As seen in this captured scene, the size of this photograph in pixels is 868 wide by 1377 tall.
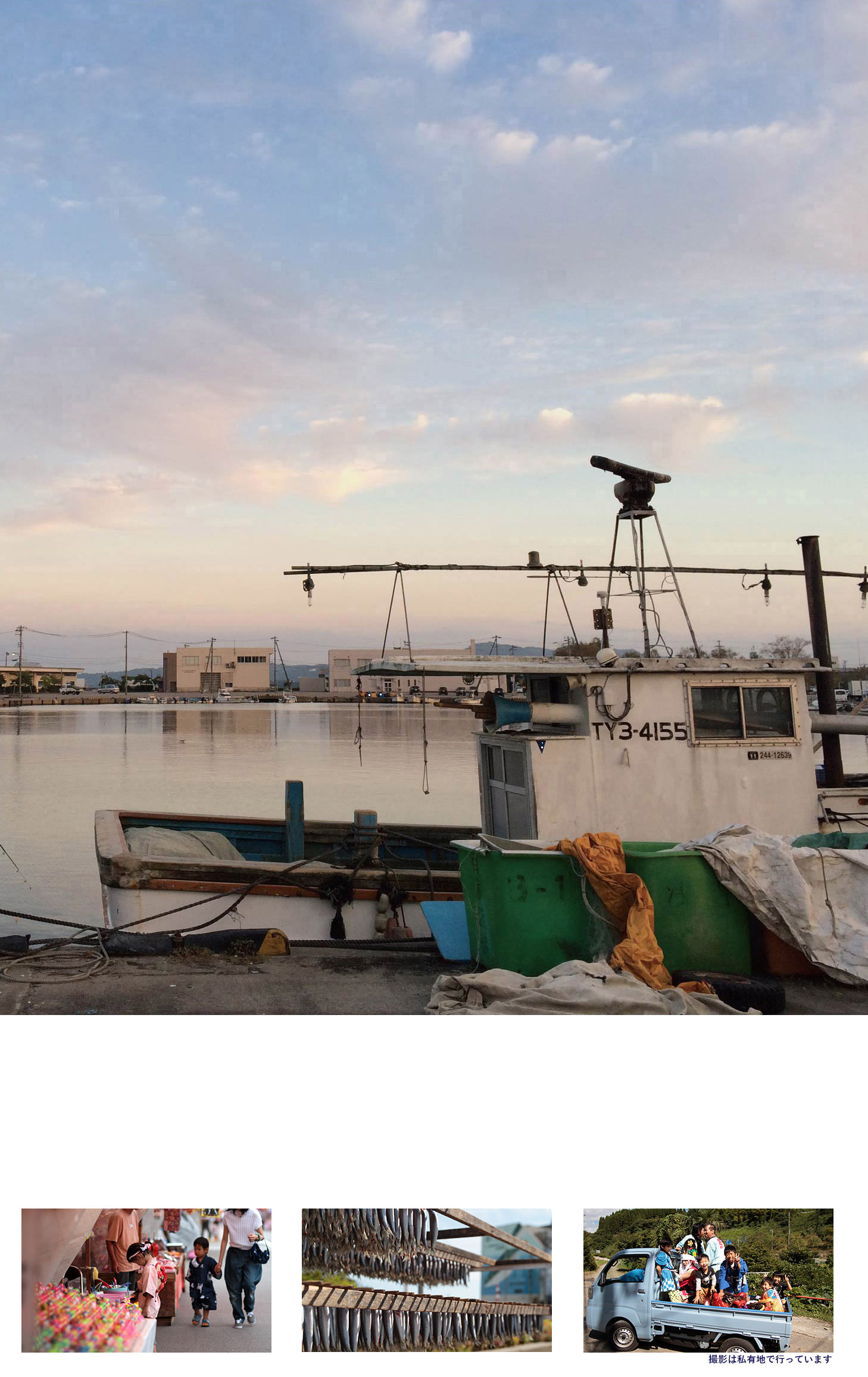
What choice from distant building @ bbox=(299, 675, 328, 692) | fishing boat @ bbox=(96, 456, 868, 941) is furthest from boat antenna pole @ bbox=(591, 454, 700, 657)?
distant building @ bbox=(299, 675, 328, 692)

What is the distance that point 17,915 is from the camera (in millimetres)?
6488

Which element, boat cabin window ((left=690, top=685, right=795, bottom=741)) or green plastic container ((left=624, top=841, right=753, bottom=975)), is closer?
green plastic container ((left=624, top=841, right=753, bottom=975))

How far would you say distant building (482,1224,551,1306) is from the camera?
10.2ft

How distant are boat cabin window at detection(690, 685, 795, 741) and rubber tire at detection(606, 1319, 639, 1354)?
4.98 meters

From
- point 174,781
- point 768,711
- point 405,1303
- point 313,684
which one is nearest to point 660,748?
point 768,711

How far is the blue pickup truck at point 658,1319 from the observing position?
3.08 meters

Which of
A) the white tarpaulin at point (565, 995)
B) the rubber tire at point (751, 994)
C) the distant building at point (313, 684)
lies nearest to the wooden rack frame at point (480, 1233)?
the white tarpaulin at point (565, 995)

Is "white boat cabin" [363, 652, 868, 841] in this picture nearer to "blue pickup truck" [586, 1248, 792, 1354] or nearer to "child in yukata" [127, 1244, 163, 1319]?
"blue pickup truck" [586, 1248, 792, 1354]

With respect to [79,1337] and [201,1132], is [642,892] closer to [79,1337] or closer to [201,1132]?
[201,1132]

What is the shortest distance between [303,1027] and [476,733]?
16.6 feet

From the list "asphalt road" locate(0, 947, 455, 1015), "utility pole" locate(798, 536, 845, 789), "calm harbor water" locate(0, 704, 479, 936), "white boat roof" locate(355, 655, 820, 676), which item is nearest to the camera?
"asphalt road" locate(0, 947, 455, 1015)

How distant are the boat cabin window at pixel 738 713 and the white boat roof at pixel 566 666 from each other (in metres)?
0.14

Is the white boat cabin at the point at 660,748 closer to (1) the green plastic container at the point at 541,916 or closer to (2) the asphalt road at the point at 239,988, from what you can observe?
(1) the green plastic container at the point at 541,916

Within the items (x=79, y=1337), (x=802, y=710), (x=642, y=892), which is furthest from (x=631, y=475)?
(x=79, y=1337)
